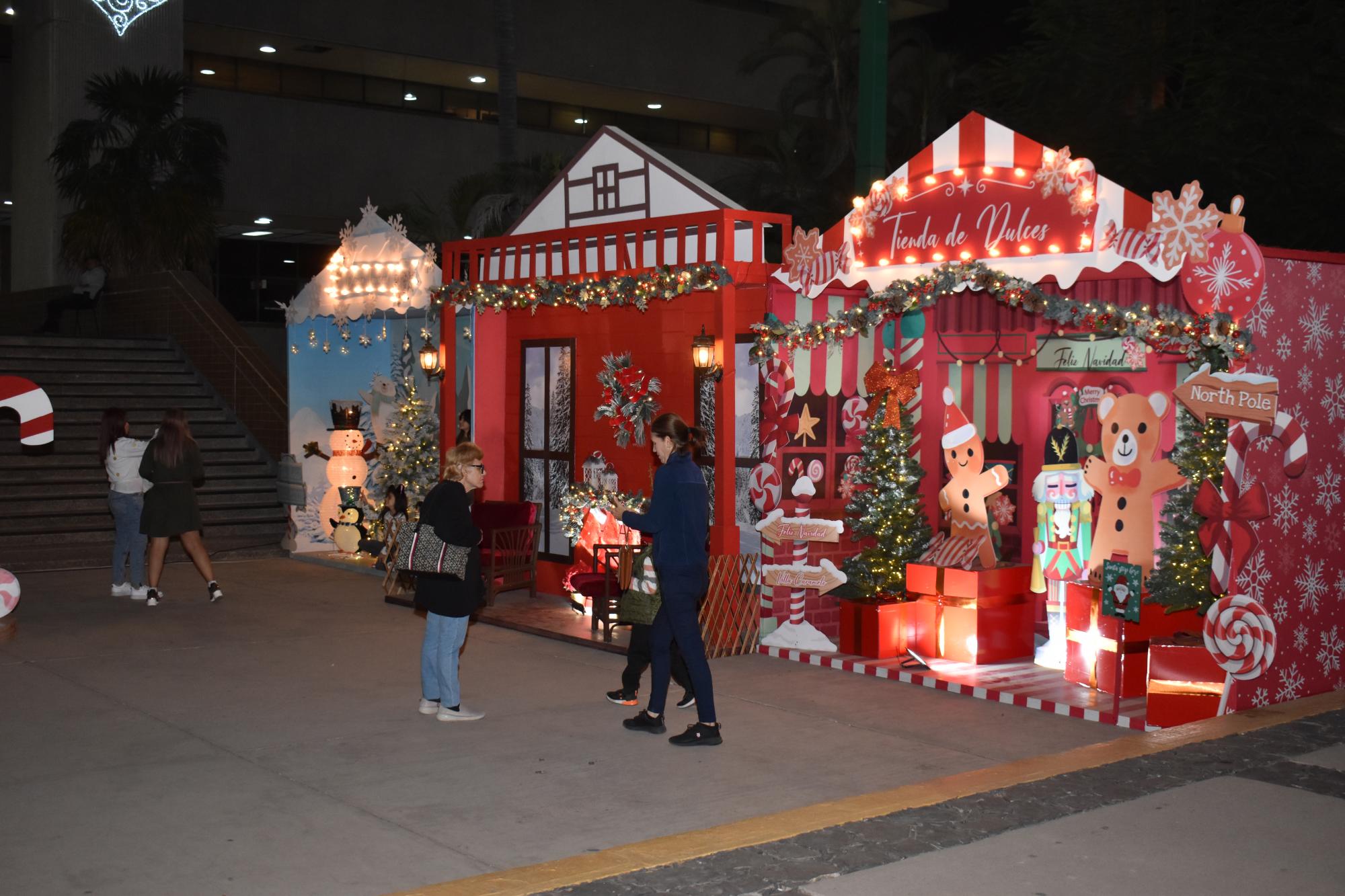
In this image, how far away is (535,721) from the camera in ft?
25.9

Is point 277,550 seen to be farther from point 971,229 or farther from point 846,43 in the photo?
point 846,43

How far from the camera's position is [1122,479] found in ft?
29.7

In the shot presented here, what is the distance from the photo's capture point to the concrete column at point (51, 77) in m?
23.3

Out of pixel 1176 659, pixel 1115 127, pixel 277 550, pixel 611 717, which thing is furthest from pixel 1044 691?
pixel 1115 127

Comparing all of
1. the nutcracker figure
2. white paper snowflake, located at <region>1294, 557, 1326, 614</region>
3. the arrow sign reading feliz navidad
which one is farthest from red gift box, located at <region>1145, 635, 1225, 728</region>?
the nutcracker figure

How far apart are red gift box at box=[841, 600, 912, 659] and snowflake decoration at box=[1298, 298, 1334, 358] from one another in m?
3.14

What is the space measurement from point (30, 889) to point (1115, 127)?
19881 mm

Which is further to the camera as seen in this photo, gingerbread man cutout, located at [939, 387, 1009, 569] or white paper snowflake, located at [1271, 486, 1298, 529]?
gingerbread man cutout, located at [939, 387, 1009, 569]

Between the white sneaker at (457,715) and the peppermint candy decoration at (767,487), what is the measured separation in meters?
2.89

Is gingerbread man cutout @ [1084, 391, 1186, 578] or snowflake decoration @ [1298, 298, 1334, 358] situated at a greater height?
snowflake decoration @ [1298, 298, 1334, 358]

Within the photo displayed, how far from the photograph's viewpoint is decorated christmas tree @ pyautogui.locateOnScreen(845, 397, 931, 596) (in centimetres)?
985

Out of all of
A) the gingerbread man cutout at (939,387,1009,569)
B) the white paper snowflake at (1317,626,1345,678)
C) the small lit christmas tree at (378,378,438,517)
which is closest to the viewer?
the white paper snowflake at (1317,626,1345,678)

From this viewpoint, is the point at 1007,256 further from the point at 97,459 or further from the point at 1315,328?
the point at 97,459

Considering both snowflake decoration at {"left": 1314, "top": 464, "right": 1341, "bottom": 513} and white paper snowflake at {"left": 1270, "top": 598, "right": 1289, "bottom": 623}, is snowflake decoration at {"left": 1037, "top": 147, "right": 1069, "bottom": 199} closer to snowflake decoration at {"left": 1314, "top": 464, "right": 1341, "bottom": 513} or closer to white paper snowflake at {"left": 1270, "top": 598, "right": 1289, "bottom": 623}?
snowflake decoration at {"left": 1314, "top": 464, "right": 1341, "bottom": 513}
